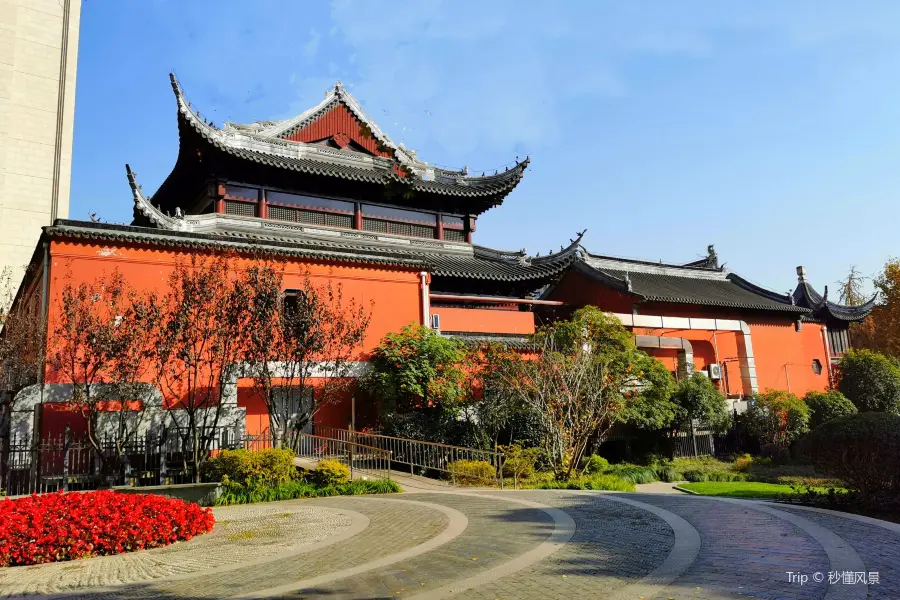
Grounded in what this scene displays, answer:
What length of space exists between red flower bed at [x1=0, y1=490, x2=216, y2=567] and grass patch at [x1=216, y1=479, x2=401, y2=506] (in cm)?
283

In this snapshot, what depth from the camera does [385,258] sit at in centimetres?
1778

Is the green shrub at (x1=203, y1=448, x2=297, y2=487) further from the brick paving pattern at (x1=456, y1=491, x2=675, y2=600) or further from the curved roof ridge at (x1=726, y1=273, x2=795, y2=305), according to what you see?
the curved roof ridge at (x1=726, y1=273, x2=795, y2=305)

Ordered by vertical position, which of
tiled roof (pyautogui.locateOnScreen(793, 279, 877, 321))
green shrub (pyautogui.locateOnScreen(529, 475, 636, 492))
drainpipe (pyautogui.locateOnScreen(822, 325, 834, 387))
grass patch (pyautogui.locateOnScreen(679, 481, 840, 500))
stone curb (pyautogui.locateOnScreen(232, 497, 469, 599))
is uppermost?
tiled roof (pyautogui.locateOnScreen(793, 279, 877, 321))

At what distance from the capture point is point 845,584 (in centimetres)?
504

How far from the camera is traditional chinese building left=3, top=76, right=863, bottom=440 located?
15.1 m

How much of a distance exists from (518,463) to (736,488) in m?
5.54

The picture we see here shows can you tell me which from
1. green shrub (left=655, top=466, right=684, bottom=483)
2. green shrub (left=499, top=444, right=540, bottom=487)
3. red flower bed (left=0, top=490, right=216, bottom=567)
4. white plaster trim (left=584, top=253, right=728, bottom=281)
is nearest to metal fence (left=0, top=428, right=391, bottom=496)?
green shrub (left=499, top=444, right=540, bottom=487)

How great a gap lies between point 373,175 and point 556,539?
17119 millimetres

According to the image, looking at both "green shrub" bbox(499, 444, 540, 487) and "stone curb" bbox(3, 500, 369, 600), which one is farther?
"green shrub" bbox(499, 444, 540, 487)

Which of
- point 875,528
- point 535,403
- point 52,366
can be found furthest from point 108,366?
point 875,528

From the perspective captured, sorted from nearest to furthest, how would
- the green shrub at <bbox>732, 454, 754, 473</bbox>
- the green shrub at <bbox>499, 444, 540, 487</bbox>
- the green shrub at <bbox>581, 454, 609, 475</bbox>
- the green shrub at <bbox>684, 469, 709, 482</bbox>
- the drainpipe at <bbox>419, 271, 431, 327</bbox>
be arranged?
the green shrub at <bbox>499, 444, 540, 487</bbox> → the green shrub at <bbox>581, 454, 609, 475</bbox> → the green shrub at <bbox>684, 469, 709, 482</bbox> → the drainpipe at <bbox>419, 271, 431, 327</bbox> → the green shrub at <bbox>732, 454, 754, 473</bbox>

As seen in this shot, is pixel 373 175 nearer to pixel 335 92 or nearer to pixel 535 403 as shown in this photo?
pixel 335 92

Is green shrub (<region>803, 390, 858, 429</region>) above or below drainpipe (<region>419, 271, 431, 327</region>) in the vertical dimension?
below

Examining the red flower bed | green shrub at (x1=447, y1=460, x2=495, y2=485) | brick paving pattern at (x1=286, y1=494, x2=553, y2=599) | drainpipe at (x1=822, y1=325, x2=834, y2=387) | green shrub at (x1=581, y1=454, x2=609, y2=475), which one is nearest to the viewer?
brick paving pattern at (x1=286, y1=494, x2=553, y2=599)
